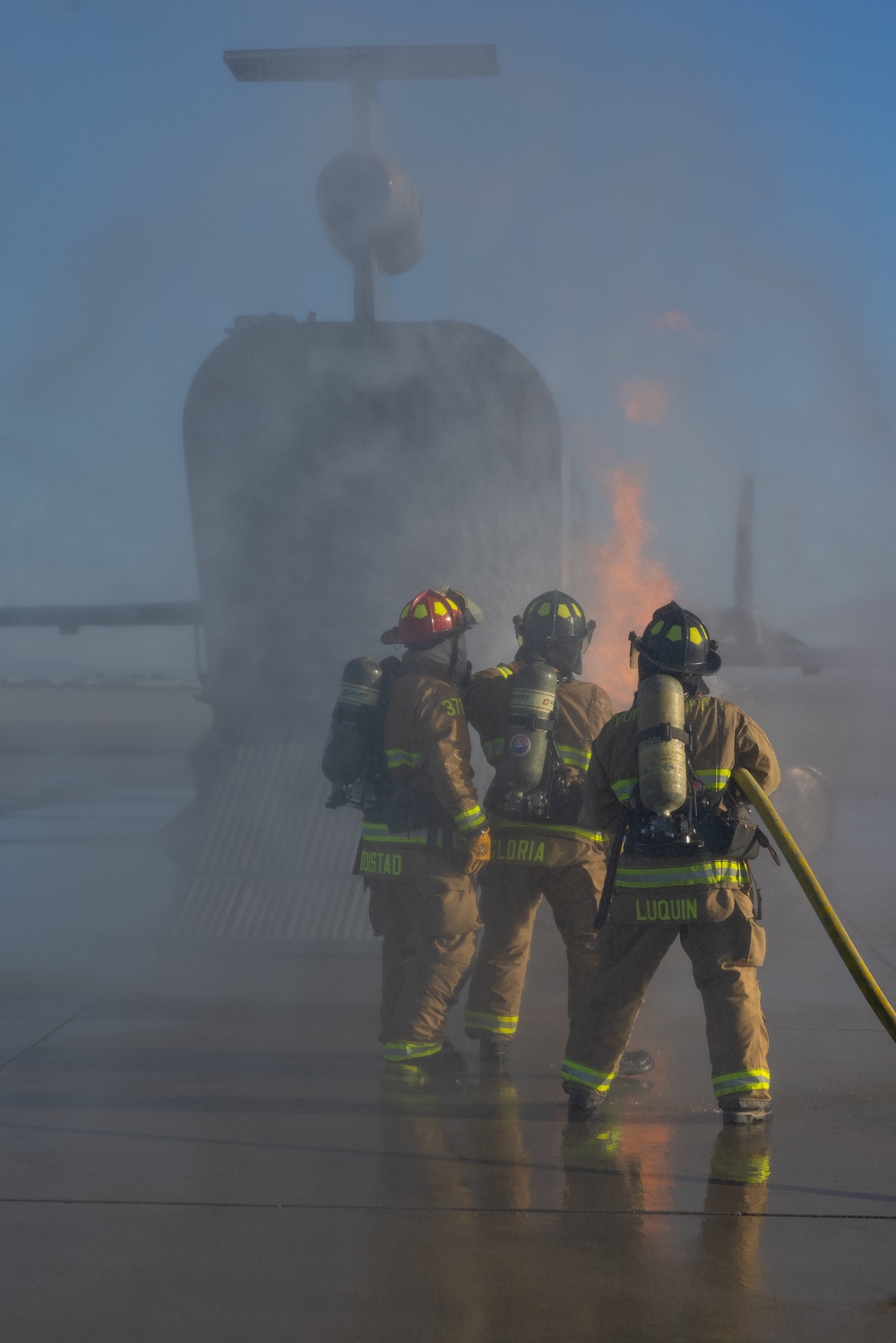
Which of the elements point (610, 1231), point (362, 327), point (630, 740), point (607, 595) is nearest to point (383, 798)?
point (630, 740)

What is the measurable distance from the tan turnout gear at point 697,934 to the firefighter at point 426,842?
23.4 inches

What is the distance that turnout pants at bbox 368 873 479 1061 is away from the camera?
4.40 meters

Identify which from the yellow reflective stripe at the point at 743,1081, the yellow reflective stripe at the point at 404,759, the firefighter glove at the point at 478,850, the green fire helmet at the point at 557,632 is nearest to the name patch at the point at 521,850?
the firefighter glove at the point at 478,850

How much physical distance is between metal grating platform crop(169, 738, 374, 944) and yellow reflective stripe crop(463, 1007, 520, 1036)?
227cm

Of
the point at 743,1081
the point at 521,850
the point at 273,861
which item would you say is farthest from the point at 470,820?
the point at 273,861

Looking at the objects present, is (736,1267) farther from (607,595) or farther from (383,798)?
(607,595)

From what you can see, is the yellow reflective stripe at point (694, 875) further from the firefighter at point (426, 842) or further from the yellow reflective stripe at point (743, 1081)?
the firefighter at point (426, 842)

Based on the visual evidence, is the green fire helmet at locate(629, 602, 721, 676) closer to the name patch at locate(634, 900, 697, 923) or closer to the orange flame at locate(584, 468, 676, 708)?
the name patch at locate(634, 900, 697, 923)

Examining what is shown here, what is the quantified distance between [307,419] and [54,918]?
132 inches

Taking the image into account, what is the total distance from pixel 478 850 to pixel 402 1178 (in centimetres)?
126

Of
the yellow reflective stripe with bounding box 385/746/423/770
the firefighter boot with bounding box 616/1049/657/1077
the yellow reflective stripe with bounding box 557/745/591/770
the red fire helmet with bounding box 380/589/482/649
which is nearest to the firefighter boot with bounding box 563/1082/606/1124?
the firefighter boot with bounding box 616/1049/657/1077

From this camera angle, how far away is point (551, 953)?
21.4 ft

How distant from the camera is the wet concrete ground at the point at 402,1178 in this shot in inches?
103

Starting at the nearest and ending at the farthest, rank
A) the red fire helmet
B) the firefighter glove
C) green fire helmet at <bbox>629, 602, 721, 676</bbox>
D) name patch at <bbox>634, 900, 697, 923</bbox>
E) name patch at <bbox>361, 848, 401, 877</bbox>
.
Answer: name patch at <bbox>634, 900, 697, 923</bbox>
green fire helmet at <bbox>629, 602, 721, 676</bbox>
the firefighter glove
name patch at <bbox>361, 848, 401, 877</bbox>
the red fire helmet
